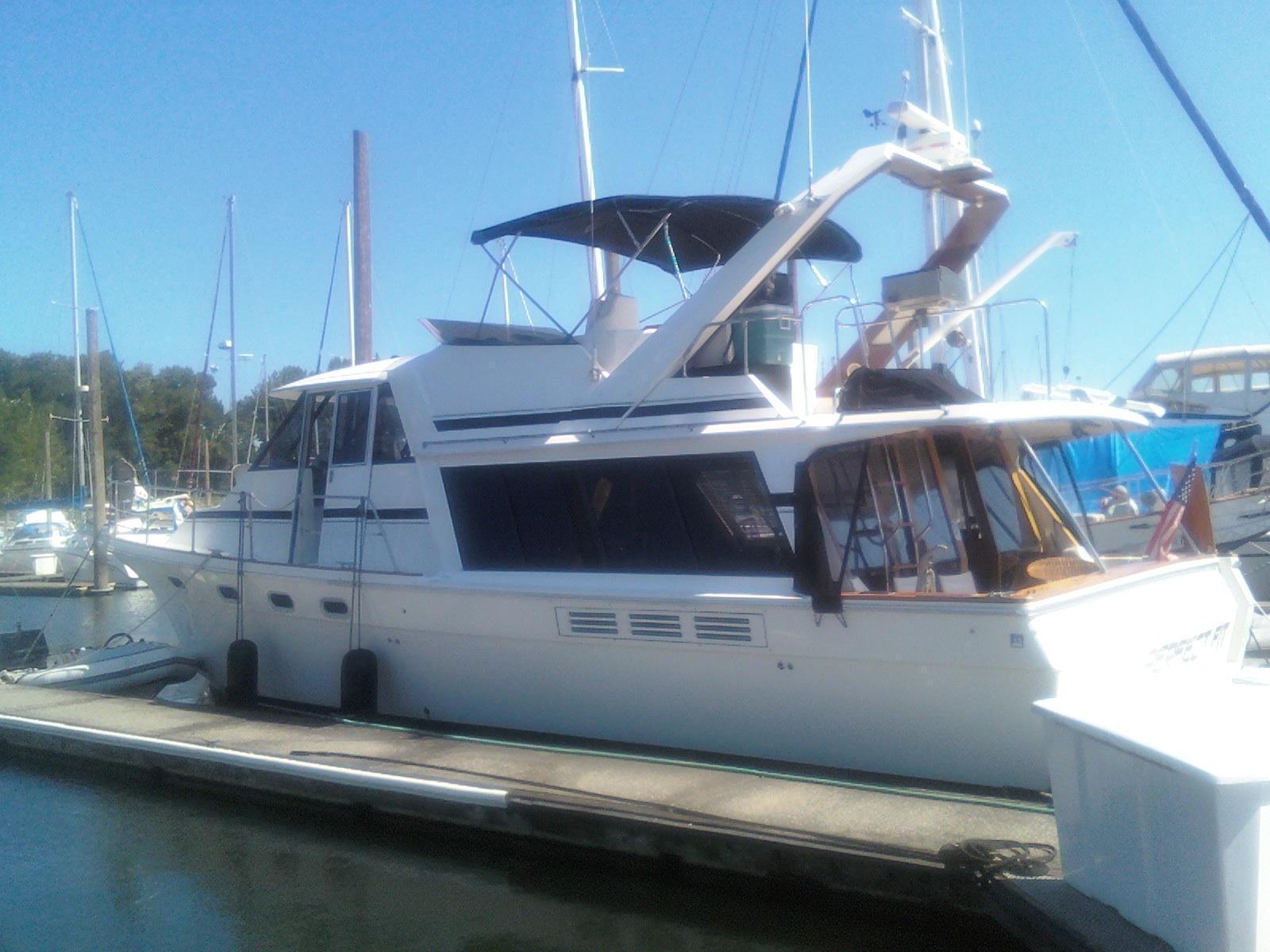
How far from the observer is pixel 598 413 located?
23.5 feet

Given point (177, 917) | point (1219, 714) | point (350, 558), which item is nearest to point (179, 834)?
point (177, 917)

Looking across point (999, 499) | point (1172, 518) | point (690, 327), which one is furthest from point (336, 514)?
point (1172, 518)

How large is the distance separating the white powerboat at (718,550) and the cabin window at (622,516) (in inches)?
0.7

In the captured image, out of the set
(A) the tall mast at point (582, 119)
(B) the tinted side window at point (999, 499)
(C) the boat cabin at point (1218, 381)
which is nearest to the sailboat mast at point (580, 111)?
(A) the tall mast at point (582, 119)

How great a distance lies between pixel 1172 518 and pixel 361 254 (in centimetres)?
991

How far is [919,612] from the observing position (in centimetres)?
566

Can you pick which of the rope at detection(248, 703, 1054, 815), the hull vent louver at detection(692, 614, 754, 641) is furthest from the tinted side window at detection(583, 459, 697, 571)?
the rope at detection(248, 703, 1054, 815)

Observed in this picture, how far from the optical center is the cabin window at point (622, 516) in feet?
21.4

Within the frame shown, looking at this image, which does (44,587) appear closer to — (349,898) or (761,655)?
(349,898)

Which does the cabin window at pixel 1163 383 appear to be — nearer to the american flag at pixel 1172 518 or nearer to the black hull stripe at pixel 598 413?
the american flag at pixel 1172 518

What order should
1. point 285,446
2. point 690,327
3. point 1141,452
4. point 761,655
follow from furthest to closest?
point 1141,452 → point 285,446 → point 690,327 → point 761,655

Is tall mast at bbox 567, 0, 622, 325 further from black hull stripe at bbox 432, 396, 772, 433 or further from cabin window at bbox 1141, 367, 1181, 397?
cabin window at bbox 1141, 367, 1181, 397

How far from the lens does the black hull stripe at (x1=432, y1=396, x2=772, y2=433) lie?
21.6 feet

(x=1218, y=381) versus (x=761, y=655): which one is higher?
(x=1218, y=381)
